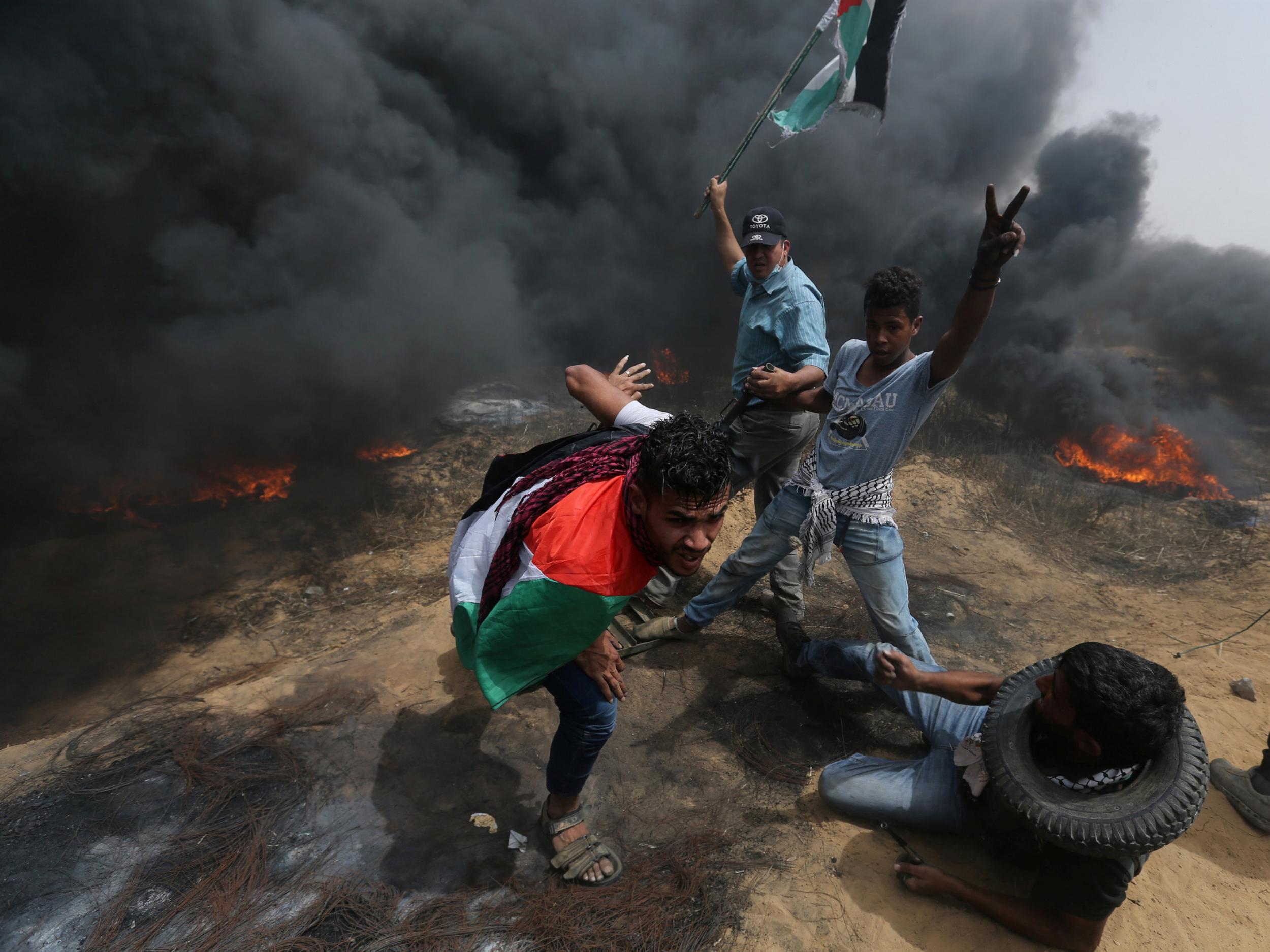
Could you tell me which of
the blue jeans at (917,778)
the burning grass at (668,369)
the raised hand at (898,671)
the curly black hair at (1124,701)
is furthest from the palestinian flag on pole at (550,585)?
the burning grass at (668,369)

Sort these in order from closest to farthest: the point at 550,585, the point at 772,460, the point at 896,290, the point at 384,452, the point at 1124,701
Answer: the point at 550,585, the point at 1124,701, the point at 896,290, the point at 772,460, the point at 384,452

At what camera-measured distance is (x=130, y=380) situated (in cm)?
715

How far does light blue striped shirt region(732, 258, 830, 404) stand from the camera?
3502mm

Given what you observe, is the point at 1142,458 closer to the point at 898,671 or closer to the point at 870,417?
the point at 870,417

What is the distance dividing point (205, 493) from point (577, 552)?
21.7ft

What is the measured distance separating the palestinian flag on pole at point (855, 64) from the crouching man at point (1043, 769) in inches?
149

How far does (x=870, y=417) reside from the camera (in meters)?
2.87

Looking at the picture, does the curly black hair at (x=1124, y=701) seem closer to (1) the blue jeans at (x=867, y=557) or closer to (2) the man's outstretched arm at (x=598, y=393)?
(1) the blue jeans at (x=867, y=557)

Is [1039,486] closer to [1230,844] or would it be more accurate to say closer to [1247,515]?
[1247,515]

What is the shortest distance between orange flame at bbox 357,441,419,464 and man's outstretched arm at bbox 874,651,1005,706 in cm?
619

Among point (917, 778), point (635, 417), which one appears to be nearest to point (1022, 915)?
point (917, 778)

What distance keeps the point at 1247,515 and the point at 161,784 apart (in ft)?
32.6

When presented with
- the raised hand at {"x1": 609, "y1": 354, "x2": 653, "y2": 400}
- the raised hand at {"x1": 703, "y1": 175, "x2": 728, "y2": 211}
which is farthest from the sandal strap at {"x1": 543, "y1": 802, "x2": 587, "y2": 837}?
the raised hand at {"x1": 703, "y1": 175, "x2": 728, "y2": 211}

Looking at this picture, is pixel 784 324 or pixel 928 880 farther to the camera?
pixel 784 324
